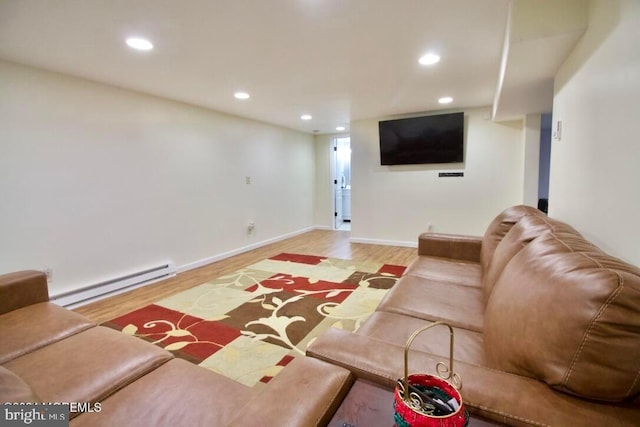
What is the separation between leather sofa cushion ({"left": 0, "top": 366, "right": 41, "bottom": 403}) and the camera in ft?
2.05

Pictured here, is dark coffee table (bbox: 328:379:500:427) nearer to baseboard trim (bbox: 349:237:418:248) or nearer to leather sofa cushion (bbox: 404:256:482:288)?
leather sofa cushion (bbox: 404:256:482:288)

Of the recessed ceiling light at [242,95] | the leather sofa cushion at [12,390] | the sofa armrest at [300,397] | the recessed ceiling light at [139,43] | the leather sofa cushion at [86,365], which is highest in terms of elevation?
the recessed ceiling light at [242,95]

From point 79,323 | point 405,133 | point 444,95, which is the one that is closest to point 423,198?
point 405,133

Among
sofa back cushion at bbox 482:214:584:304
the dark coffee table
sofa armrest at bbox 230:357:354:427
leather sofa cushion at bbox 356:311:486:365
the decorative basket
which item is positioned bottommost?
leather sofa cushion at bbox 356:311:486:365

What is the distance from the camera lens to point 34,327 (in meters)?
1.40

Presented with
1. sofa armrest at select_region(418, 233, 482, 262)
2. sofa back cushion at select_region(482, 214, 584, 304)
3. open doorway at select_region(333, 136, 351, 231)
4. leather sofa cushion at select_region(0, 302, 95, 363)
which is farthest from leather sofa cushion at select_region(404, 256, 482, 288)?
open doorway at select_region(333, 136, 351, 231)

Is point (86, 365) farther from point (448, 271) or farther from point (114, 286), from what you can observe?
point (114, 286)

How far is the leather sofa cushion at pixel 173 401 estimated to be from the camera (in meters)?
0.90

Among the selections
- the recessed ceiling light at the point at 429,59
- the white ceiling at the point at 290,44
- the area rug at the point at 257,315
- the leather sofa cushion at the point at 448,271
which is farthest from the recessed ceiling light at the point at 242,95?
the leather sofa cushion at the point at 448,271

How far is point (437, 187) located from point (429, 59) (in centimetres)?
262

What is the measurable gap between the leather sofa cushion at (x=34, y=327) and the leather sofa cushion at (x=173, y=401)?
23.0 inches

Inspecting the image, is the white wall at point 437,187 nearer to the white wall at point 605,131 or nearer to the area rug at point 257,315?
the area rug at point 257,315

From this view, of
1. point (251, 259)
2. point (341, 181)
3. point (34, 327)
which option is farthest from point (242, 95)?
point (341, 181)

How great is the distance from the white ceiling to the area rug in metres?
2.14
